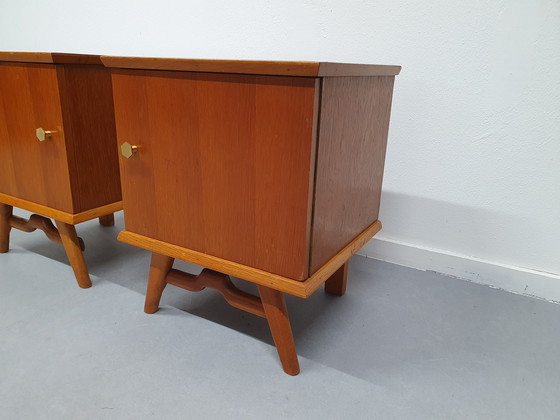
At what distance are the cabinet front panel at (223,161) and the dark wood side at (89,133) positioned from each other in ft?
0.59

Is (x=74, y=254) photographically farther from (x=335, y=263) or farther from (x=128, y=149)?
(x=335, y=263)

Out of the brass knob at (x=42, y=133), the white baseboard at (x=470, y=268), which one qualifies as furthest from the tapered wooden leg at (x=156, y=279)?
the white baseboard at (x=470, y=268)

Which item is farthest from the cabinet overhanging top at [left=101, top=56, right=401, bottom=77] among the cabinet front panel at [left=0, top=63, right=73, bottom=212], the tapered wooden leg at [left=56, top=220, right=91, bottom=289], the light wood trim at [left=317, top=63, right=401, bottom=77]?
the tapered wooden leg at [left=56, top=220, right=91, bottom=289]

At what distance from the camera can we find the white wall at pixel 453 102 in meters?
0.86

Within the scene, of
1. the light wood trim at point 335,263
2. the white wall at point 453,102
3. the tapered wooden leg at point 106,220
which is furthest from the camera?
the tapered wooden leg at point 106,220

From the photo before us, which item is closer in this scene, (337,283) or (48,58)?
(48,58)

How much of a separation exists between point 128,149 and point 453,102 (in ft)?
2.33

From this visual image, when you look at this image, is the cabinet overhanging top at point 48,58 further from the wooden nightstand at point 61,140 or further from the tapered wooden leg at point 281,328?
the tapered wooden leg at point 281,328

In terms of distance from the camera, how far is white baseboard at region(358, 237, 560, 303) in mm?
942

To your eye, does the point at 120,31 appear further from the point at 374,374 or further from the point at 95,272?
the point at 374,374

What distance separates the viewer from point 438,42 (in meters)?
0.92

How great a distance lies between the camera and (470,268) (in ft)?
3.33

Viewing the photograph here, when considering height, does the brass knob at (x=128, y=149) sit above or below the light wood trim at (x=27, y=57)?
below

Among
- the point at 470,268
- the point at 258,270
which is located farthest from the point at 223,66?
the point at 470,268
